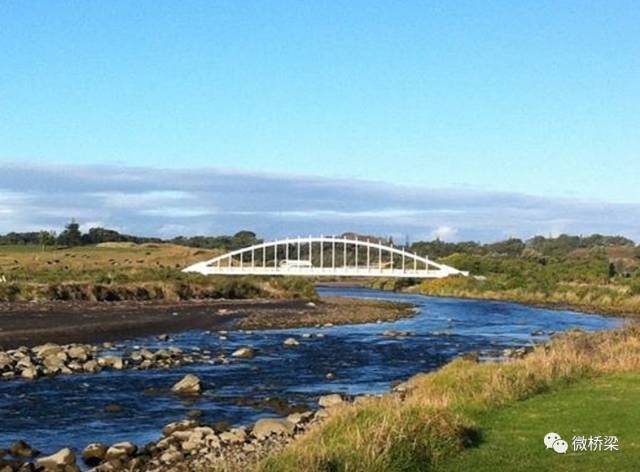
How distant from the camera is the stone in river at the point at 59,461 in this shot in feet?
48.2

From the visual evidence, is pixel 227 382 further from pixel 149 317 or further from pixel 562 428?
pixel 149 317

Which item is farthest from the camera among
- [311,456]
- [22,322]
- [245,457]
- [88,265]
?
[88,265]

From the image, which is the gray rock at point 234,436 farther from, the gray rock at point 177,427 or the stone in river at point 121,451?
the stone in river at point 121,451

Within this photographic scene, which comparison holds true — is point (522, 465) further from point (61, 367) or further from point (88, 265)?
point (88, 265)

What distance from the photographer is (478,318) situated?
63.2 metres

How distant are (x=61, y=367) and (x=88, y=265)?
246 ft

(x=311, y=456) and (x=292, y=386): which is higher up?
(x=311, y=456)

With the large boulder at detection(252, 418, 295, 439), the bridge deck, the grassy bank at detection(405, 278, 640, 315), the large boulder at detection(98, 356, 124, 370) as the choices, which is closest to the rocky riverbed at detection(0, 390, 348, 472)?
the large boulder at detection(252, 418, 295, 439)

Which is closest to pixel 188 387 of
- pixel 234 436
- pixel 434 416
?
pixel 234 436

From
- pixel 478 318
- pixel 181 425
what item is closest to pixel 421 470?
pixel 181 425

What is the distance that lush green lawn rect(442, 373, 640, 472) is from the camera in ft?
40.3

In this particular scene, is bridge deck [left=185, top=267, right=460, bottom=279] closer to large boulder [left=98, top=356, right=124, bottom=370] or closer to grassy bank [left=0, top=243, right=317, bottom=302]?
grassy bank [left=0, top=243, right=317, bottom=302]

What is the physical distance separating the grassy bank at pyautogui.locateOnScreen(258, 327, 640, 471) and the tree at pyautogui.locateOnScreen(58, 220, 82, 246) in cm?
14163

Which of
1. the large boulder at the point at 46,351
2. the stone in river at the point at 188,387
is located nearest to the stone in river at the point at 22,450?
the stone in river at the point at 188,387
